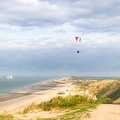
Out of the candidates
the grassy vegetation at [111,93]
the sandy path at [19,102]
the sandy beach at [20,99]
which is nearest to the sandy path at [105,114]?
the sandy beach at [20,99]

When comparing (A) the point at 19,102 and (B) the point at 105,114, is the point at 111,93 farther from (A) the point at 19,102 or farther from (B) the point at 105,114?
(B) the point at 105,114

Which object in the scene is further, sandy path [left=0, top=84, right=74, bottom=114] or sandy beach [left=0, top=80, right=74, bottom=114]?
sandy beach [left=0, top=80, right=74, bottom=114]

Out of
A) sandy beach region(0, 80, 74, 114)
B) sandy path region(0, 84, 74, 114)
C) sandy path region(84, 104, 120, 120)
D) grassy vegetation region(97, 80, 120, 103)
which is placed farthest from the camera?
grassy vegetation region(97, 80, 120, 103)

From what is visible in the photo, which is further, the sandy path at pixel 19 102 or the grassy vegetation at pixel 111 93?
the grassy vegetation at pixel 111 93

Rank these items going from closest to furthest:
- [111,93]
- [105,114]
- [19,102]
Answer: [105,114]
[19,102]
[111,93]

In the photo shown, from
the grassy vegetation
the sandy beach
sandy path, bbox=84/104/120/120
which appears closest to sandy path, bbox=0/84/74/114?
the sandy beach

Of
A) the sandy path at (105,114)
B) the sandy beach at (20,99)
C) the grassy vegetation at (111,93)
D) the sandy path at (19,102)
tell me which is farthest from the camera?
the grassy vegetation at (111,93)

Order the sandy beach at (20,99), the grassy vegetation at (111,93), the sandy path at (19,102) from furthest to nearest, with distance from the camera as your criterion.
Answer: the grassy vegetation at (111,93), the sandy beach at (20,99), the sandy path at (19,102)

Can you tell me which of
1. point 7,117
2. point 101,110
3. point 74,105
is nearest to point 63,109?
point 74,105

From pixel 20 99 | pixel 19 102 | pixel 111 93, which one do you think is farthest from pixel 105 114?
pixel 20 99

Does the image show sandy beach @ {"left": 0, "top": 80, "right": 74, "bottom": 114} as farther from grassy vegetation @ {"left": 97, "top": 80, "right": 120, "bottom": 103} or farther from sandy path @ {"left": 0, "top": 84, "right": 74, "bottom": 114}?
grassy vegetation @ {"left": 97, "top": 80, "right": 120, "bottom": 103}

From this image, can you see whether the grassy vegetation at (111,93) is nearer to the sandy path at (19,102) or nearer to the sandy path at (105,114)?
the sandy path at (19,102)
